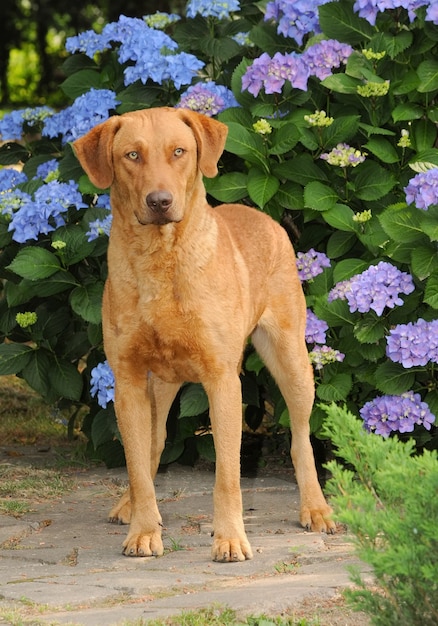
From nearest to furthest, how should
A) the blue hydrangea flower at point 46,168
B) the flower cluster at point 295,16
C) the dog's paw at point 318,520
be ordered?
the dog's paw at point 318,520, the flower cluster at point 295,16, the blue hydrangea flower at point 46,168

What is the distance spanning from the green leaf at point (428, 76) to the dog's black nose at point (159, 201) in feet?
6.42

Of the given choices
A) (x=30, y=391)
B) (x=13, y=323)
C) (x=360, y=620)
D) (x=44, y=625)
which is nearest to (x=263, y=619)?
(x=360, y=620)

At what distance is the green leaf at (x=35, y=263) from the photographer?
6.20 meters

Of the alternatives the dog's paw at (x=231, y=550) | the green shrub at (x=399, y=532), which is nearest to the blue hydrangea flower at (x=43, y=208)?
the dog's paw at (x=231, y=550)

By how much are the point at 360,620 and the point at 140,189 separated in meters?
1.88

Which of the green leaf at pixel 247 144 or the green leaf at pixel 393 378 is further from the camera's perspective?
the green leaf at pixel 247 144

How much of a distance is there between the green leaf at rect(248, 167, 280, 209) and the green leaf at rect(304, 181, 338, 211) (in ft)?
0.64

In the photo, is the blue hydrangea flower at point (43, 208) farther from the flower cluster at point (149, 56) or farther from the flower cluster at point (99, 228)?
the flower cluster at point (149, 56)

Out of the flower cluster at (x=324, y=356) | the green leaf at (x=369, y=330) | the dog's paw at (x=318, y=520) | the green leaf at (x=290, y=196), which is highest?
the green leaf at (x=290, y=196)

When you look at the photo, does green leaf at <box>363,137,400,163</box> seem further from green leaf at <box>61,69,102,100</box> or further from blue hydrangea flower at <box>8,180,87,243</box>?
green leaf at <box>61,69,102,100</box>

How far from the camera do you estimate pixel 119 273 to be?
4.94 m

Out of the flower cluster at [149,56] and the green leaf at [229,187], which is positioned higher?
the flower cluster at [149,56]

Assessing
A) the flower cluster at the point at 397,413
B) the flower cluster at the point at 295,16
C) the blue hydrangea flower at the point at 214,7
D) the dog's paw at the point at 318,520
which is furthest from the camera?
the blue hydrangea flower at the point at 214,7

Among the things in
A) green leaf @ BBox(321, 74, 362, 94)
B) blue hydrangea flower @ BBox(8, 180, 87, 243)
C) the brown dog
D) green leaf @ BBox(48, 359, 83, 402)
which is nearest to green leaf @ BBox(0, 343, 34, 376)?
green leaf @ BBox(48, 359, 83, 402)
